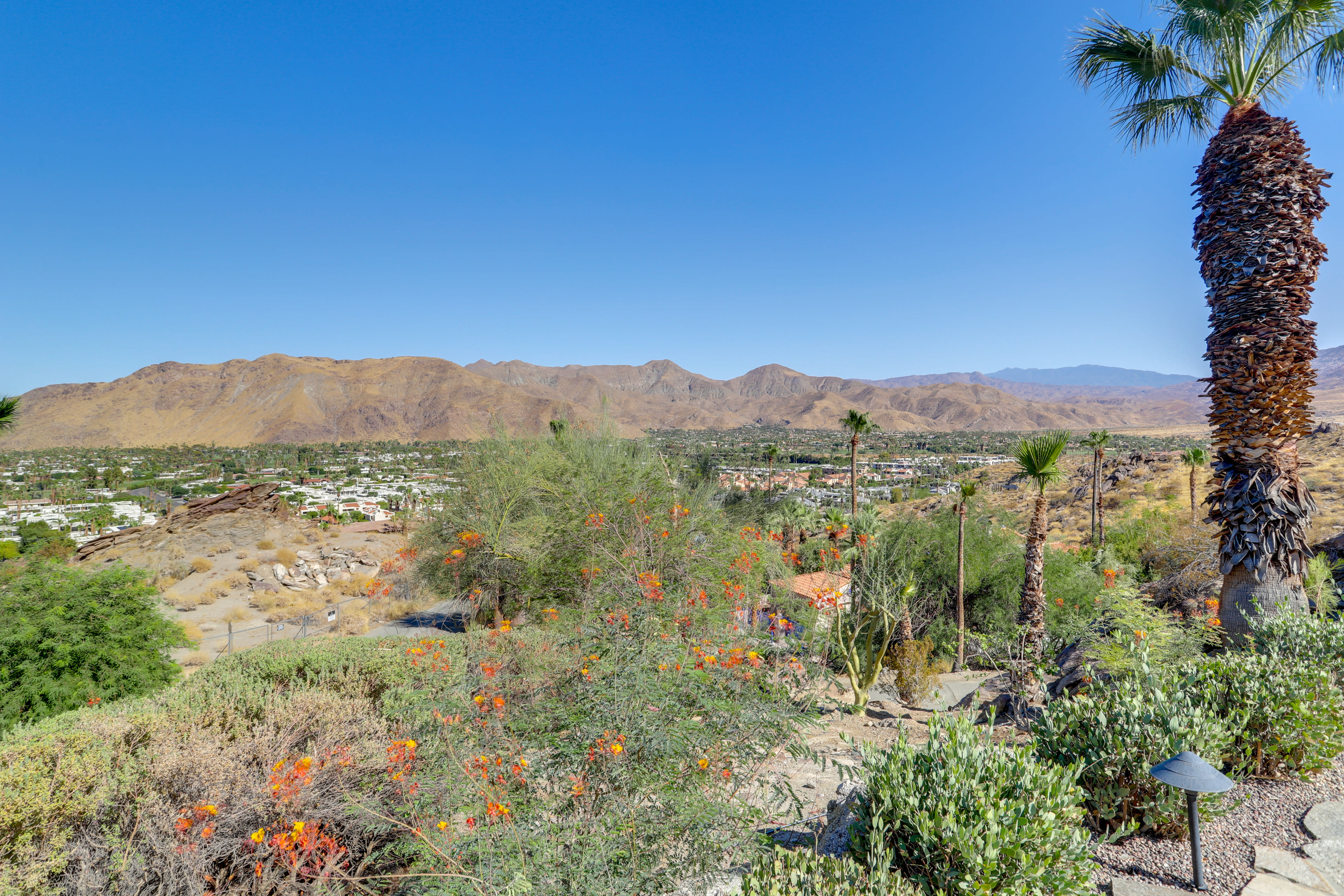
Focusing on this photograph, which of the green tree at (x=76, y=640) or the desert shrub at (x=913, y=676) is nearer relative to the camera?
the green tree at (x=76, y=640)

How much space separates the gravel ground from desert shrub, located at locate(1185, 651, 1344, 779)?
0.46 ft

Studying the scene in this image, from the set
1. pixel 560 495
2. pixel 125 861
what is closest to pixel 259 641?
pixel 560 495

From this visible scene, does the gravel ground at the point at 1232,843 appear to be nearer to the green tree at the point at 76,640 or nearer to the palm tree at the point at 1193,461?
the green tree at the point at 76,640

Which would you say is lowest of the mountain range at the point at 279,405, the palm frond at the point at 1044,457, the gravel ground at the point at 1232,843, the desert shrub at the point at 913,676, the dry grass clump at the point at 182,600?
the dry grass clump at the point at 182,600

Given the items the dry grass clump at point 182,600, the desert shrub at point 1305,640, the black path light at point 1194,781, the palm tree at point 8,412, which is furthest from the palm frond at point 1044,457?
the dry grass clump at point 182,600

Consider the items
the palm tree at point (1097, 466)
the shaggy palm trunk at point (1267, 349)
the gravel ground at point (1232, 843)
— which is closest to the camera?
the gravel ground at point (1232, 843)

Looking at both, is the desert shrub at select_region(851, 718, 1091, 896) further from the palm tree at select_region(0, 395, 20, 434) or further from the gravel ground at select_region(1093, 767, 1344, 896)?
the palm tree at select_region(0, 395, 20, 434)

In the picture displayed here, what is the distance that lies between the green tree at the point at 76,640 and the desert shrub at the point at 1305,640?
15052 mm

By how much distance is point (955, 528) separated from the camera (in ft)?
61.6

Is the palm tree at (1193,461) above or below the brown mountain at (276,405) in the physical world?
below

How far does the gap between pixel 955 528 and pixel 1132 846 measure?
16.0 meters

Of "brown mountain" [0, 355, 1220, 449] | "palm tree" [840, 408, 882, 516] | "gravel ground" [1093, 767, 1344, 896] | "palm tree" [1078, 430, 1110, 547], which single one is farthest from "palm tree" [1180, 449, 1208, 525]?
"brown mountain" [0, 355, 1220, 449]

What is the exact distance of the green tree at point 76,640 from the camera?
29.5 ft

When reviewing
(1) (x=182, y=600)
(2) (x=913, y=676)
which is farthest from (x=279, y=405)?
(2) (x=913, y=676)
